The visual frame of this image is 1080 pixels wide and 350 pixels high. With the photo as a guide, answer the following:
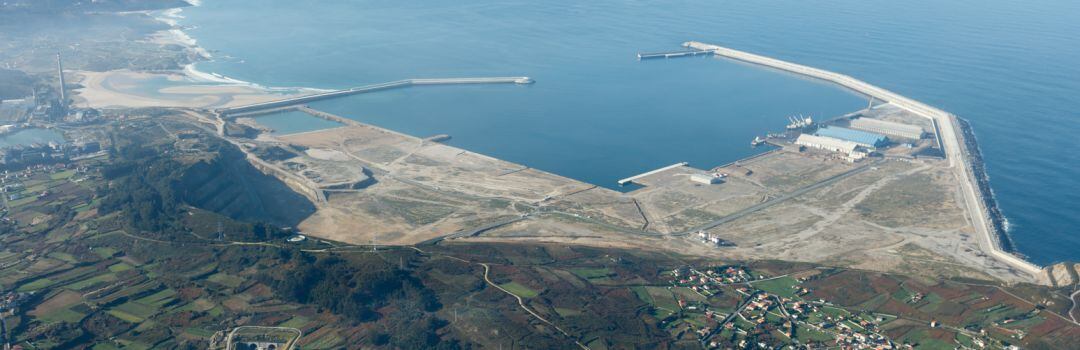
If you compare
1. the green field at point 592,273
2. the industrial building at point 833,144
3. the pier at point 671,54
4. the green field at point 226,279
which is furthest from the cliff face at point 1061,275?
the pier at point 671,54

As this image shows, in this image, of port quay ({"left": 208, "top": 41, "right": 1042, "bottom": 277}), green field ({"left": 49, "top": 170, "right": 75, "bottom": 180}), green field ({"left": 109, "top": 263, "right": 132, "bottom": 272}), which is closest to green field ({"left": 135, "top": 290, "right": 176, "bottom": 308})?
green field ({"left": 109, "top": 263, "right": 132, "bottom": 272})

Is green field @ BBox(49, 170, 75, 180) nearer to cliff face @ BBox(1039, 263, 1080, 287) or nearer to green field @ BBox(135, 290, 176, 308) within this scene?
green field @ BBox(135, 290, 176, 308)

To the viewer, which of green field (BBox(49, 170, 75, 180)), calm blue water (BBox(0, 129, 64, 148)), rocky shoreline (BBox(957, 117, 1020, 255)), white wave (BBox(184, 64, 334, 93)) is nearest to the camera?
rocky shoreline (BBox(957, 117, 1020, 255))

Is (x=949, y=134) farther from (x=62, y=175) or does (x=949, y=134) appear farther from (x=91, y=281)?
(x=62, y=175)

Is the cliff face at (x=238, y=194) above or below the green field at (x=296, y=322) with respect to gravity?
below

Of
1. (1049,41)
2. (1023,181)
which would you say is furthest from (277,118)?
(1049,41)

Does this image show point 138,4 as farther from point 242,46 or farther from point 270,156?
point 270,156

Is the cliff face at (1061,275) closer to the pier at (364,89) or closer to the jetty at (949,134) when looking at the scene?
the jetty at (949,134)
